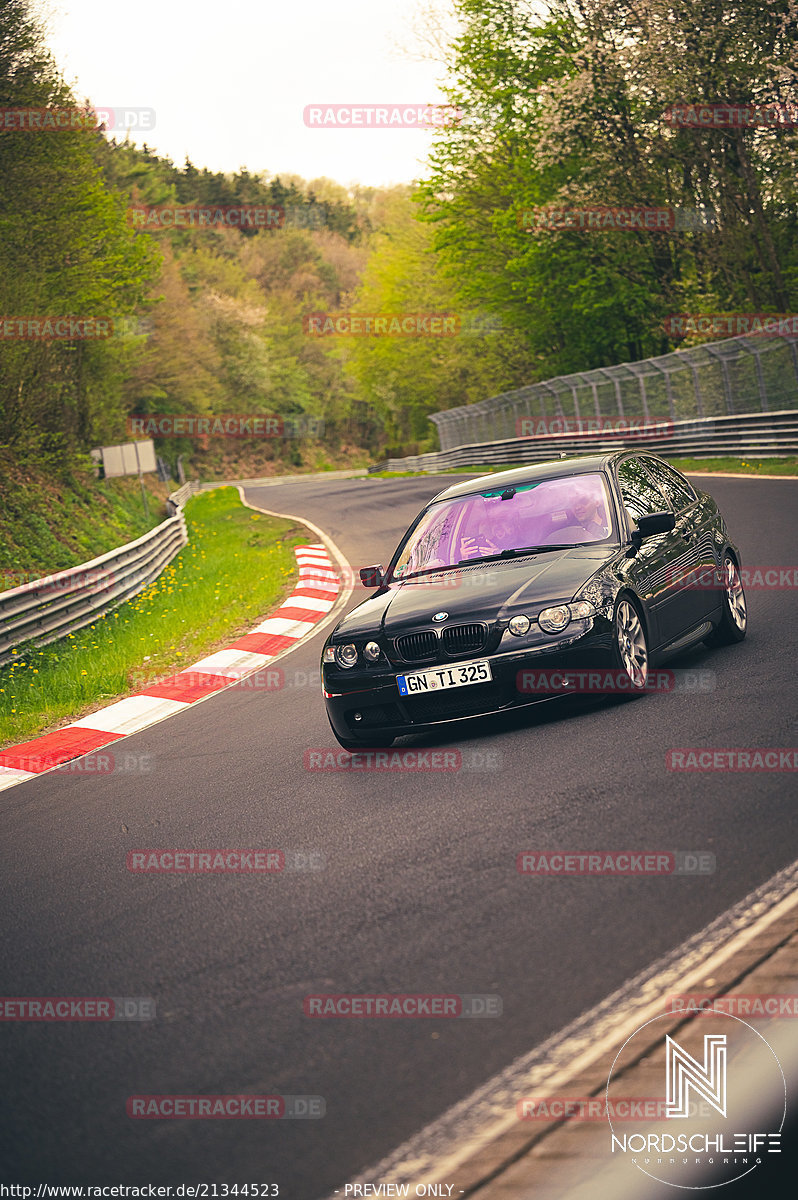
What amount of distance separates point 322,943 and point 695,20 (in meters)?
32.1

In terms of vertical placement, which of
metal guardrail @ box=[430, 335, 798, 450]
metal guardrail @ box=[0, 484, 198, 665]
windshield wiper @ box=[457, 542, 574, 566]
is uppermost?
metal guardrail @ box=[430, 335, 798, 450]

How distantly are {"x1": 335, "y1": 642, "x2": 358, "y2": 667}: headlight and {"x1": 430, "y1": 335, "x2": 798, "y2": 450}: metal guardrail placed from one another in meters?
18.8

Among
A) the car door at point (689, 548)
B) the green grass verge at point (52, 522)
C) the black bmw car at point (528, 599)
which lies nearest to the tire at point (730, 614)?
the black bmw car at point (528, 599)

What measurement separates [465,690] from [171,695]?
5190mm

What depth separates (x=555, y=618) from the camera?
6.65 meters

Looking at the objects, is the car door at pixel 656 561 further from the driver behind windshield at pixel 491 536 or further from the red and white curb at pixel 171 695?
the red and white curb at pixel 171 695

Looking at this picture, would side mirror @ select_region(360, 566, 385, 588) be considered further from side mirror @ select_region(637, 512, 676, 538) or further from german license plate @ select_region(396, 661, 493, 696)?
side mirror @ select_region(637, 512, 676, 538)

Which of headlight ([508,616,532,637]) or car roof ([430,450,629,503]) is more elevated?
car roof ([430,450,629,503])

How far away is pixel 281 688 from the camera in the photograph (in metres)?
10.2

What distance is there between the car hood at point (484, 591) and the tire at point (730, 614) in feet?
4.97

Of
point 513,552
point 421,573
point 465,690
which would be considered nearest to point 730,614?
point 513,552

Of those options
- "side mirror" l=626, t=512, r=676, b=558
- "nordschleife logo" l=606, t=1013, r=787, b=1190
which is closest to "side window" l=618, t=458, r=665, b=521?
"side mirror" l=626, t=512, r=676, b=558

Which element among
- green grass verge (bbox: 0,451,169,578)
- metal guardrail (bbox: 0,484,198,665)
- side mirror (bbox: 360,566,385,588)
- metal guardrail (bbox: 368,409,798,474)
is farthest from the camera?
metal guardrail (bbox: 368,409,798,474)

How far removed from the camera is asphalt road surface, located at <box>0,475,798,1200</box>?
3.11 m
